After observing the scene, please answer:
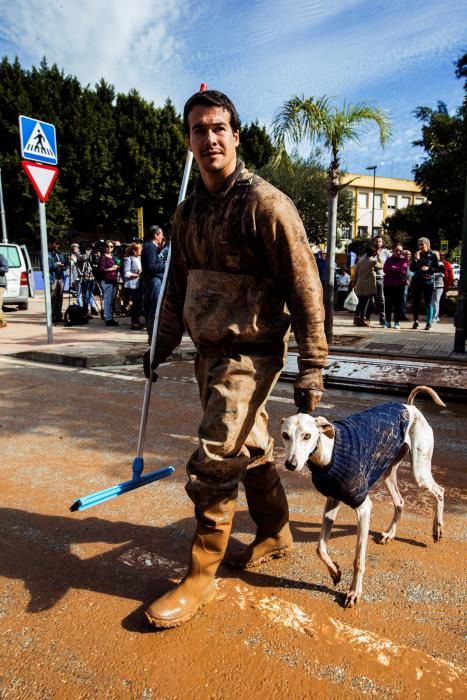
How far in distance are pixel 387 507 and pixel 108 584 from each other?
1.83m

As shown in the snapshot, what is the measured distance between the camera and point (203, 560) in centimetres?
229

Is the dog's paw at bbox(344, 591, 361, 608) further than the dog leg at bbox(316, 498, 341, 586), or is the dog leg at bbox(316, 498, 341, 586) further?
the dog leg at bbox(316, 498, 341, 586)

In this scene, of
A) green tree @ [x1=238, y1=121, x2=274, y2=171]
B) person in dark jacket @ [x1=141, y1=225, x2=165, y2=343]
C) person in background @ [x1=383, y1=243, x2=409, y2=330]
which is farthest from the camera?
green tree @ [x1=238, y1=121, x2=274, y2=171]

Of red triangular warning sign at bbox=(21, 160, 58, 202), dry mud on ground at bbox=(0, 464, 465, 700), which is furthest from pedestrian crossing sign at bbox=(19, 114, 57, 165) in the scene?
dry mud on ground at bbox=(0, 464, 465, 700)

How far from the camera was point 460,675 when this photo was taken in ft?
6.31

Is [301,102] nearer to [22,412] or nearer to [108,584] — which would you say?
[22,412]

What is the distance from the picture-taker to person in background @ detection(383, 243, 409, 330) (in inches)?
468

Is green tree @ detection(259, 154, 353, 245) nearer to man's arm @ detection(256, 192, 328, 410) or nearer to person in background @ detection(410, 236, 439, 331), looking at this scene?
person in background @ detection(410, 236, 439, 331)

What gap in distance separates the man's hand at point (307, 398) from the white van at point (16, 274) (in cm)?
1577

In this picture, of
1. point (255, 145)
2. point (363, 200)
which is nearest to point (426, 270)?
point (255, 145)

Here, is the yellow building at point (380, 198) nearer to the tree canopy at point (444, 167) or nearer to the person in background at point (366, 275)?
the tree canopy at point (444, 167)

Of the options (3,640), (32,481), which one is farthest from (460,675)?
(32,481)

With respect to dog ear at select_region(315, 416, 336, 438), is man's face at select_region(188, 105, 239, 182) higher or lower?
higher

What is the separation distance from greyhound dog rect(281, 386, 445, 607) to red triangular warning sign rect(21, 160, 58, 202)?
7.95 m
